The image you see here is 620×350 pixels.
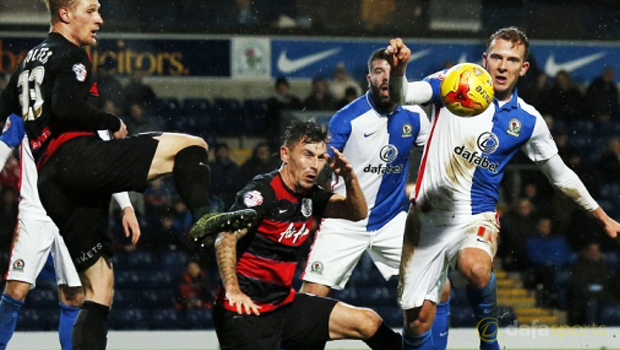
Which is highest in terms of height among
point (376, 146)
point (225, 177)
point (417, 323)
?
point (376, 146)

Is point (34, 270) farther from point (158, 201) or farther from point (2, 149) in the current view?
point (158, 201)

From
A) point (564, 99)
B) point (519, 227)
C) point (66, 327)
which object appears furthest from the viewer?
point (564, 99)

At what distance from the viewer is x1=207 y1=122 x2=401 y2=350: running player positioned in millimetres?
5324

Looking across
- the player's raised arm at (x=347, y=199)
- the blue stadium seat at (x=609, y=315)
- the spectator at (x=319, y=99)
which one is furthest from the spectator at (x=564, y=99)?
the player's raised arm at (x=347, y=199)

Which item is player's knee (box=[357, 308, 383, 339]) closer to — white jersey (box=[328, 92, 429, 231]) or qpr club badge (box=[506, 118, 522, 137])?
qpr club badge (box=[506, 118, 522, 137])

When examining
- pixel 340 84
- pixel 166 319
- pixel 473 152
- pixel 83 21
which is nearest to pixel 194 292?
pixel 166 319

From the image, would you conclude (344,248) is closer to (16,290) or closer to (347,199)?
(347,199)

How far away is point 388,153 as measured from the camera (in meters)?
7.11

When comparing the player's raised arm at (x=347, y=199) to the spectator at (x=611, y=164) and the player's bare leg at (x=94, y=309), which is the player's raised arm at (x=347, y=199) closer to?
the player's bare leg at (x=94, y=309)

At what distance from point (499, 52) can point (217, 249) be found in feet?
6.96

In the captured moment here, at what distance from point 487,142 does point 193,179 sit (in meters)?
1.91

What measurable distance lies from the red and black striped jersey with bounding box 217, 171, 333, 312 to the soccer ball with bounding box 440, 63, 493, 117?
1.01m

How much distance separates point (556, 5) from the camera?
15.1 metres

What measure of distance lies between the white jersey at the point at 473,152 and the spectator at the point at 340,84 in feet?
22.1
